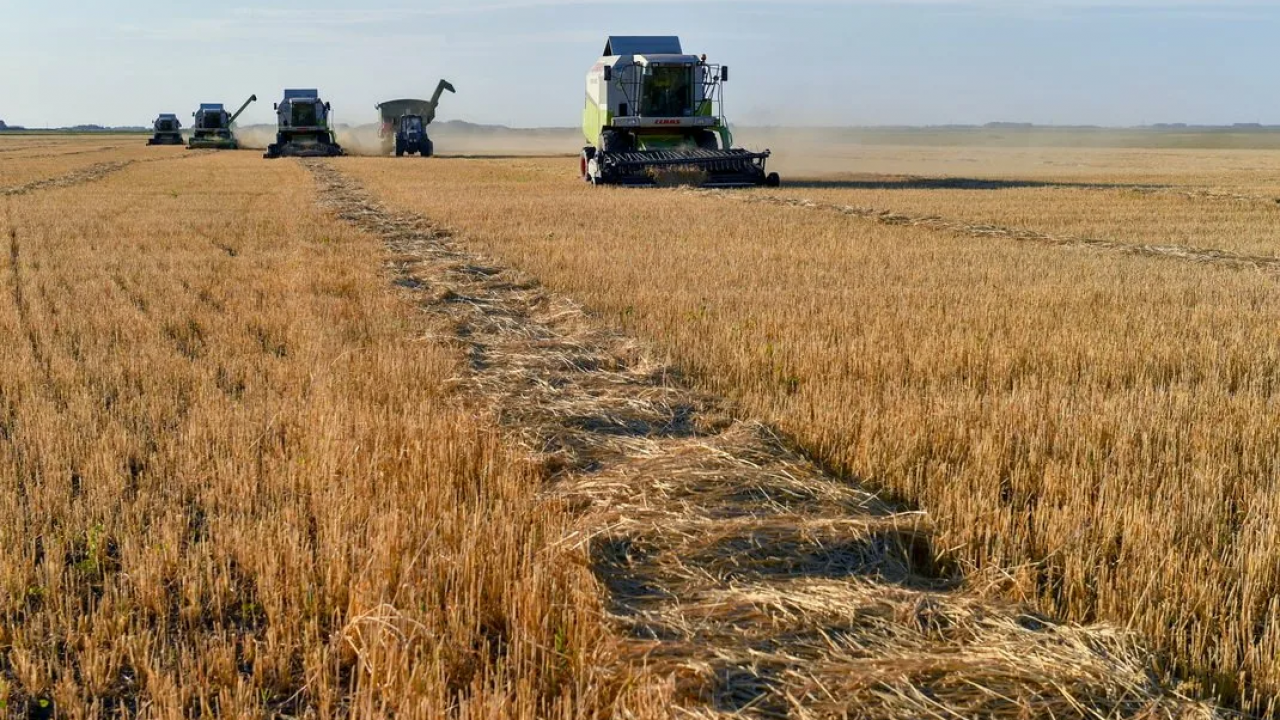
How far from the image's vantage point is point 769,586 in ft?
11.9

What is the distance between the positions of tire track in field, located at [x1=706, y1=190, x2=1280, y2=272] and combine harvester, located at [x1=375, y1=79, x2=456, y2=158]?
3452 cm

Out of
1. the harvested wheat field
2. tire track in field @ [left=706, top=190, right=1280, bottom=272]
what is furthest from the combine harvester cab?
the harvested wheat field

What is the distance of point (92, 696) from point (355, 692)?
0.70 m

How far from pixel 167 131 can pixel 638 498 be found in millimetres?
71203

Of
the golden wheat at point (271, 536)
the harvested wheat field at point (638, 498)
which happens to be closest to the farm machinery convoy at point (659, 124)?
the harvested wheat field at point (638, 498)

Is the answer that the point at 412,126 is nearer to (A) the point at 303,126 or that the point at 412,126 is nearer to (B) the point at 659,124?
(A) the point at 303,126

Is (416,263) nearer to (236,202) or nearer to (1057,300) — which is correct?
(1057,300)

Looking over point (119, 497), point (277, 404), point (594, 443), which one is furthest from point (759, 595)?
point (277, 404)

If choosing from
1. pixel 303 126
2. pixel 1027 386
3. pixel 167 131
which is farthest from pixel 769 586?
pixel 167 131

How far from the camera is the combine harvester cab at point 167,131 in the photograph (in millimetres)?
67812

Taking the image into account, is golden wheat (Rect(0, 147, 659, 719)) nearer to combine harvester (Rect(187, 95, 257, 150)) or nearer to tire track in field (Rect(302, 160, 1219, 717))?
tire track in field (Rect(302, 160, 1219, 717))

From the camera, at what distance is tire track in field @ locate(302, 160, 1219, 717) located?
118 inches

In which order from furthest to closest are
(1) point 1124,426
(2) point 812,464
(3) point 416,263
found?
(3) point 416,263 → (1) point 1124,426 → (2) point 812,464

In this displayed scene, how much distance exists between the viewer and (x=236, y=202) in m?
21.5
